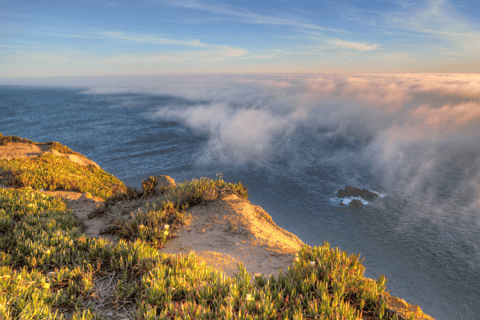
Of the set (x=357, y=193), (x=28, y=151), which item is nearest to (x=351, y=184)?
(x=357, y=193)

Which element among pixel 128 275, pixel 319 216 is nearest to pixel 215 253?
pixel 128 275

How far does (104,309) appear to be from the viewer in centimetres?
502

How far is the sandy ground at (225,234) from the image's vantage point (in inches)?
309

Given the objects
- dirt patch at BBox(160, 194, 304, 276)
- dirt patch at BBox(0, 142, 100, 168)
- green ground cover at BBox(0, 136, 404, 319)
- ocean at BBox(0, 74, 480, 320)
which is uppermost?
green ground cover at BBox(0, 136, 404, 319)

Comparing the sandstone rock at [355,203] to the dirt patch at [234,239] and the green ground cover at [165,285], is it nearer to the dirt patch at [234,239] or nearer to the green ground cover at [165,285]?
the dirt patch at [234,239]

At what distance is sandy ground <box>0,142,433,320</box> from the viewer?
309 inches

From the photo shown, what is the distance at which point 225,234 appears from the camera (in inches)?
384

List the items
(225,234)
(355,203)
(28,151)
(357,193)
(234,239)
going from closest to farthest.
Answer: (234,239), (225,234), (28,151), (355,203), (357,193)

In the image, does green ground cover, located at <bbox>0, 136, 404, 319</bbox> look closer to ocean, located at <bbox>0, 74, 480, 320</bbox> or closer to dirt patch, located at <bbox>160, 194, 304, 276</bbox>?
dirt patch, located at <bbox>160, 194, 304, 276</bbox>

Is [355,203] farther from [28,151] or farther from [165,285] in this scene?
[165,285]

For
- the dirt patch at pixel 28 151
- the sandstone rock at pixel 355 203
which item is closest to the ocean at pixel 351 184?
the sandstone rock at pixel 355 203

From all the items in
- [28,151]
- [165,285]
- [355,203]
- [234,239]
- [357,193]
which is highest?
[165,285]

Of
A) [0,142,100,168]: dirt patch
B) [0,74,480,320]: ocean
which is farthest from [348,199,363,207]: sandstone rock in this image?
[0,142,100,168]: dirt patch

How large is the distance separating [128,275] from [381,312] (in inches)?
200
